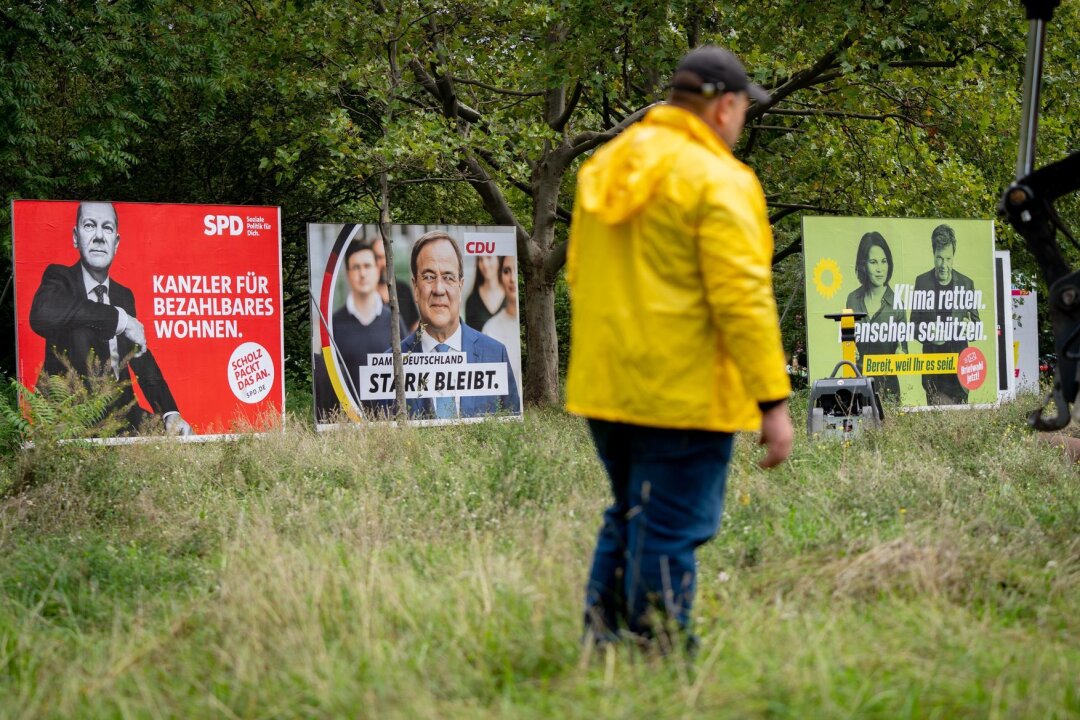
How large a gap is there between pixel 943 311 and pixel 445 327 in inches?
262

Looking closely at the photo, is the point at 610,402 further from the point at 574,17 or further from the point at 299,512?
the point at 574,17

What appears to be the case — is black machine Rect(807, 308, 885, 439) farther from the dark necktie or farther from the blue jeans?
the blue jeans

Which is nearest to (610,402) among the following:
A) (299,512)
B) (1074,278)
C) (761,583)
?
(761,583)

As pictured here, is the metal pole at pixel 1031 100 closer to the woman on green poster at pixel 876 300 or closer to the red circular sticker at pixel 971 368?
the woman on green poster at pixel 876 300

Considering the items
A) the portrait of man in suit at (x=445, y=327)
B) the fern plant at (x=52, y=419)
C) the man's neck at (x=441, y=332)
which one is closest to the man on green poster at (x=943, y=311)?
the portrait of man in suit at (x=445, y=327)

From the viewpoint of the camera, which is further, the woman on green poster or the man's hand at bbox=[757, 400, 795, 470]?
the woman on green poster

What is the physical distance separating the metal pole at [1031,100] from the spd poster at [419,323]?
889 centimetres

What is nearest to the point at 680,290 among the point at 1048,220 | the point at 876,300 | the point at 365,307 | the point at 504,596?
the point at 504,596

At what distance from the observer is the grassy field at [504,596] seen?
3408mm

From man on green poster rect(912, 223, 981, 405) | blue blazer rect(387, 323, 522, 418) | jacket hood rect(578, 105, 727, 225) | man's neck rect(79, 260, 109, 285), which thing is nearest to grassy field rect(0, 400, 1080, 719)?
jacket hood rect(578, 105, 727, 225)

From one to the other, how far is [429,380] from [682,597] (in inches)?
428

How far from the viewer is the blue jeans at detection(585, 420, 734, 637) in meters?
3.60

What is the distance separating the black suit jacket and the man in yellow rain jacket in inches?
367

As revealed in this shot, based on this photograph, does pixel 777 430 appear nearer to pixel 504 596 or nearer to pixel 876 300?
pixel 504 596
